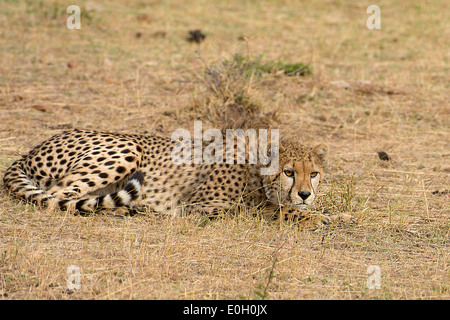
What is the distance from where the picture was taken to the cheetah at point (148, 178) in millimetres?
4684

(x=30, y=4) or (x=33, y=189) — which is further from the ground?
(x=30, y=4)

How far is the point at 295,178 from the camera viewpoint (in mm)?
4629

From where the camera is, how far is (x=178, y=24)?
1070cm

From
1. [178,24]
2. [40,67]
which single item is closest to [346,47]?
[178,24]

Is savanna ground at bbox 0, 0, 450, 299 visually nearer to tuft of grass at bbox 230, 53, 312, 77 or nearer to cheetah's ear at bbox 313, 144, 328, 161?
tuft of grass at bbox 230, 53, 312, 77

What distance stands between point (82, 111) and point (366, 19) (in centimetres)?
640

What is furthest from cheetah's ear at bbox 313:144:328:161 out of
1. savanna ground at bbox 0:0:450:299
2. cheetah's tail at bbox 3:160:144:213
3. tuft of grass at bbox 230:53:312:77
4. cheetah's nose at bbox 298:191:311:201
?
tuft of grass at bbox 230:53:312:77

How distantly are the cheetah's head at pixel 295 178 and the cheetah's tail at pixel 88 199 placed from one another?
0.95 metres

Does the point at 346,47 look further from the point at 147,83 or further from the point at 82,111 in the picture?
the point at 82,111

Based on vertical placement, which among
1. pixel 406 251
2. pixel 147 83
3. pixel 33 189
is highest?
pixel 147 83

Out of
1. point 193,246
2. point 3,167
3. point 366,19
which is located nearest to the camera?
point 193,246

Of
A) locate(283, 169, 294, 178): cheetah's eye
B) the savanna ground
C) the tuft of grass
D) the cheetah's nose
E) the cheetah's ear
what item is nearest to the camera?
the savanna ground

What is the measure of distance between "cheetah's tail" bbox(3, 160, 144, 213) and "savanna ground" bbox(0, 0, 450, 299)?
0.09m

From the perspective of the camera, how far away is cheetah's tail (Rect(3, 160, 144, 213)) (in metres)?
4.67
